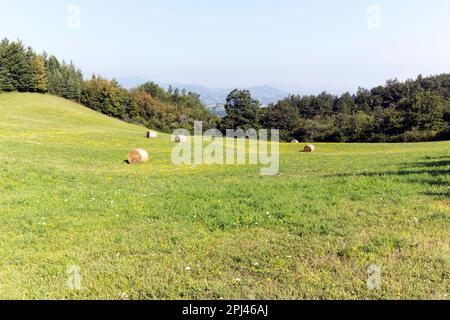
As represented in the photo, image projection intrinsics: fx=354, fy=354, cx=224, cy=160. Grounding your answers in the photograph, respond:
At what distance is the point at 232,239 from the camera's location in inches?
335

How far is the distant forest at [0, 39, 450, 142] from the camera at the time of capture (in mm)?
88938

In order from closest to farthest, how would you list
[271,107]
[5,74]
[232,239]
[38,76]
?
[232,239] → [5,74] → [38,76] → [271,107]

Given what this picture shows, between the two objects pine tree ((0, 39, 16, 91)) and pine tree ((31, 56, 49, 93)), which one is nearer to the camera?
pine tree ((0, 39, 16, 91))

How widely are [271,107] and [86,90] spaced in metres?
66.2

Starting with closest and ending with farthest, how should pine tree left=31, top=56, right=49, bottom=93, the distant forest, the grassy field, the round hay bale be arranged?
the grassy field → the round hay bale → the distant forest → pine tree left=31, top=56, right=49, bottom=93

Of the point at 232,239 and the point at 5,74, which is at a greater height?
the point at 5,74

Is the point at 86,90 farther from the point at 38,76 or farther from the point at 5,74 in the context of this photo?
the point at 5,74


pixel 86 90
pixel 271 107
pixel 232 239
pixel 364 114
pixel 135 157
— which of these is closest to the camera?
pixel 232 239

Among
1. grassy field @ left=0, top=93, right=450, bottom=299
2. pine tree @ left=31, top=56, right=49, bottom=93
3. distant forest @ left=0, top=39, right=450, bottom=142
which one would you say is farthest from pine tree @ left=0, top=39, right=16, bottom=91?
grassy field @ left=0, top=93, right=450, bottom=299

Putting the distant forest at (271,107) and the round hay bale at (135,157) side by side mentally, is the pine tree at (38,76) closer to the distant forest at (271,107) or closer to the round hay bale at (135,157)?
the distant forest at (271,107)

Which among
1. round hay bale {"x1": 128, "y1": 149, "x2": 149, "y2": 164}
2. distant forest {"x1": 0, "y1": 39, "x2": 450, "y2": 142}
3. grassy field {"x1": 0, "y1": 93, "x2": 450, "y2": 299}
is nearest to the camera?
grassy field {"x1": 0, "y1": 93, "x2": 450, "y2": 299}

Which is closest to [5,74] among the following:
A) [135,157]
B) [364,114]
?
[135,157]

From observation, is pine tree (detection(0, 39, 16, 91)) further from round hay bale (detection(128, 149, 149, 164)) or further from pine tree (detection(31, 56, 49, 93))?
round hay bale (detection(128, 149, 149, 164))
